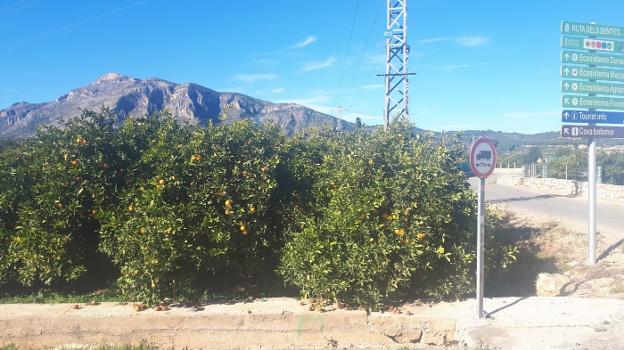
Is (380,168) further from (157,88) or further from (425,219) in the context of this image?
(157,88)

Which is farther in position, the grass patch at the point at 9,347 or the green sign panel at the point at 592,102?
the green sign panel at the point at 592,102

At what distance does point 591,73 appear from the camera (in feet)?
25.9

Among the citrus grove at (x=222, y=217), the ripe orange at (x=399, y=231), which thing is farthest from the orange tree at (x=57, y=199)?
the ripe orange at (x=399, y=231)

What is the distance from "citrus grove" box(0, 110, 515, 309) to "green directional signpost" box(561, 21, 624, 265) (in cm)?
270

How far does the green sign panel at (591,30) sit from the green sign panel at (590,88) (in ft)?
2.68

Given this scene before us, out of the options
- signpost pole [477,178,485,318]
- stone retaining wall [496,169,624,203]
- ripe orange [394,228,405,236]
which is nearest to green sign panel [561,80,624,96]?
signpost pole [477,178,485,318]

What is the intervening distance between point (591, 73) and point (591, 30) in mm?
724

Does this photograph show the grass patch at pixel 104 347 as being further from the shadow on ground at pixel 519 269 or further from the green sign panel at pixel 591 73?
the green sign panel at pixel 591 73

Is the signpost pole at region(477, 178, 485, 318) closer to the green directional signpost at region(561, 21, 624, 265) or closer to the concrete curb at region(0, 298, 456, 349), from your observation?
the concrete curb at region(0, 298, 456, 349)

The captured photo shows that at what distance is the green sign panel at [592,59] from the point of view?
7.84 m

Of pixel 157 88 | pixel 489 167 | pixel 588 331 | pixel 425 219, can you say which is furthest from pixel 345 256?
pixel 157 88

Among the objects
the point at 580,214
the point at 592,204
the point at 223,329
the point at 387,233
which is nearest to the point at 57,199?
the point at 223,329

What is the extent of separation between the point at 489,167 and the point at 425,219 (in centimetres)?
89

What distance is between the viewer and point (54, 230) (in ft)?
18.6
